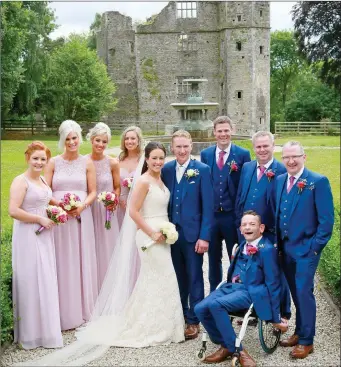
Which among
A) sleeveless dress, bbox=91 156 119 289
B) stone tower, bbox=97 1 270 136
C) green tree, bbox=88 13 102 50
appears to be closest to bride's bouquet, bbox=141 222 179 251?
sleeveless dress, bbox=91 156 119 289

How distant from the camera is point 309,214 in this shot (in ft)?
16.9

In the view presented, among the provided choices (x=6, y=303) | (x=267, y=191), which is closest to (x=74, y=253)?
(x=6, y=303)

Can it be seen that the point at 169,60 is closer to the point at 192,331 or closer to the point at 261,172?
the point at 261,172

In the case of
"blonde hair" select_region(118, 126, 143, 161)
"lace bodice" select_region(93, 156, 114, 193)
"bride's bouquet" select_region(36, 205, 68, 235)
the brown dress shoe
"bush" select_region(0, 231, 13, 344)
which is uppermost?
"blonde hair" select_region(118, 126, 143, 161)

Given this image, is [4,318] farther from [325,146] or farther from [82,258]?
[325,146]

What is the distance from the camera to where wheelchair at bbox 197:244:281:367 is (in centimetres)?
496

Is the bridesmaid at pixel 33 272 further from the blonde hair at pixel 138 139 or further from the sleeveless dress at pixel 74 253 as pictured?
the blonde hair at pixel 138 139

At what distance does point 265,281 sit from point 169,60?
109 ft

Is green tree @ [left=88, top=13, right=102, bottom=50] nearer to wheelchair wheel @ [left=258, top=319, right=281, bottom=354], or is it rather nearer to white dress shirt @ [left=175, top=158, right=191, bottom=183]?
white dress shirt @ [left=175, top=158, right=191, bottom=183]

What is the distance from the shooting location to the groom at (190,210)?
5629 millimetres

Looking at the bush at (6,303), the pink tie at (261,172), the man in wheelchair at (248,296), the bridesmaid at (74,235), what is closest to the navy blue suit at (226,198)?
the pink tie at (261,172)

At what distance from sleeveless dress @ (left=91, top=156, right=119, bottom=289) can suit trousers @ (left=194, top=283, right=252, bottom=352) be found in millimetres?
1677

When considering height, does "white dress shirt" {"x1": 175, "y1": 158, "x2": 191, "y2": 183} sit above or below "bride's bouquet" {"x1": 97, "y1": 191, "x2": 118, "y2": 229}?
above

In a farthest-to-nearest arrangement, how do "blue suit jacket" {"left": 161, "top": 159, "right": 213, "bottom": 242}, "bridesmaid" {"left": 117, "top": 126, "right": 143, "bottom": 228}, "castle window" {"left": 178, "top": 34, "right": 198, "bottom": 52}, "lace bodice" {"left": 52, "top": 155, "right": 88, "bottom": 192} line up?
"castle window" {"left": 178, "top": 34, "right": 198, "bottom": 52}, "bridesmaid" {"left": 117, "top": 126, "right": 143, "bottom": 228}, "lace bodice" {"left": 52, "top": 155, "right": 88, "bottom": 192}, "blue suit jacket" {"left": 161, "top": 159, "right": 213, "bottom": 242}
